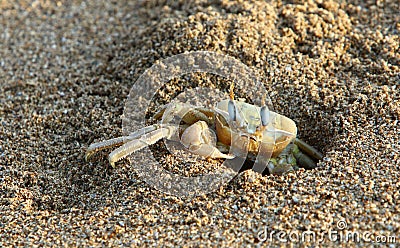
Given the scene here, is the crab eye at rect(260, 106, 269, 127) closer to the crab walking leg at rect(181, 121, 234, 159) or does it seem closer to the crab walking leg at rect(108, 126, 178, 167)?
the crab walking leg at rect(181, 121, 234, 159)

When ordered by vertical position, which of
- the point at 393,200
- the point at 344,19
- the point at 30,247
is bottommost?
the point at 30,247

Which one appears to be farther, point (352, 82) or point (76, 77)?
point (76, 77)

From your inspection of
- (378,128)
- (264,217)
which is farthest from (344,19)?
(264,217)

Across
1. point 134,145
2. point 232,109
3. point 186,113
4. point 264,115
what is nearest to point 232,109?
point 232,109

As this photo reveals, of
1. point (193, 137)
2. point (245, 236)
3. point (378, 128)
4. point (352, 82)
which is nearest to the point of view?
point (245, 236)

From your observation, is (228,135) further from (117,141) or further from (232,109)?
(117,141)

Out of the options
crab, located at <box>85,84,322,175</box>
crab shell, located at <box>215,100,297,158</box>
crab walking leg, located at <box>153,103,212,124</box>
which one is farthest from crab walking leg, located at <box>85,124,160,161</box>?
crab shell, located at <box>215,100,297,158</box>

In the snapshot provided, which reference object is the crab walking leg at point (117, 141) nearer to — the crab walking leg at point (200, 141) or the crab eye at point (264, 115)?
the crab walking leg at point (200, 141)

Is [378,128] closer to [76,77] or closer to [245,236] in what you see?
[245,236]
